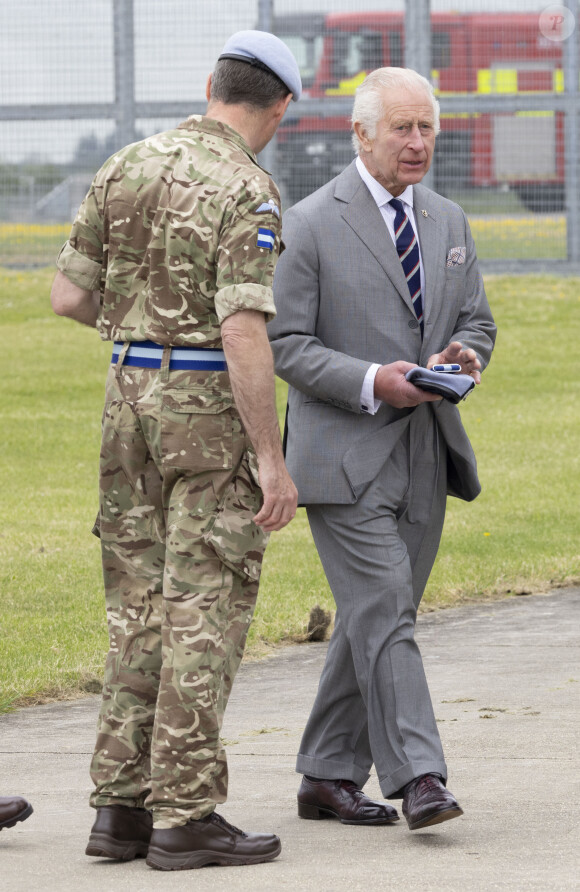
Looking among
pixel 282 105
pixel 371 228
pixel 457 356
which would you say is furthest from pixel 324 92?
pixel 282 105

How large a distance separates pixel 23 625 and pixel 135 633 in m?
3.31

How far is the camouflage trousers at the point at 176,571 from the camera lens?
3.82 metres

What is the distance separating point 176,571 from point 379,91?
145 centimetres

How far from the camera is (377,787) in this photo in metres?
4.69

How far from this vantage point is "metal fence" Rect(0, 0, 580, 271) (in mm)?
22156

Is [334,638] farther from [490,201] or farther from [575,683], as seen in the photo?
[490,201]

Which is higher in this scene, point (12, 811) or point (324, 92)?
point (324, 92)

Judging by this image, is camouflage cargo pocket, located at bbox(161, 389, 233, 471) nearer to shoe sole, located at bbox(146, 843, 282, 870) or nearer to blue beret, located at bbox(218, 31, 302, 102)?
blue beret, located at bbox(218, 31, 302, 102)

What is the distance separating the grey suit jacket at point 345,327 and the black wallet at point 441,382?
0.14 meters

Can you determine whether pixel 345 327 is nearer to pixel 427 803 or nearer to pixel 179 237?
pixel 179 237


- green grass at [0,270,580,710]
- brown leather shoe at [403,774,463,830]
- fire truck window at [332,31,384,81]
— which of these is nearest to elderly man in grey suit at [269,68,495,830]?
brown leather shoe at [403,774,463,830]

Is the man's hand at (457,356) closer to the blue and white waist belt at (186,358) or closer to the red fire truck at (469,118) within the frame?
the blue and white waist belt at (186,358)

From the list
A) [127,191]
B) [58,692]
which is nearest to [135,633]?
[127,191]

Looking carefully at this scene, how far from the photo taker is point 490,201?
22.3 meters
